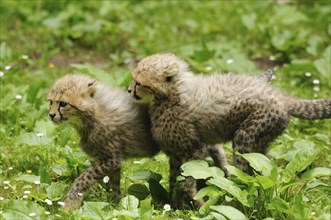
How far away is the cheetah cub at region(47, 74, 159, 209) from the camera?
7.22 meters

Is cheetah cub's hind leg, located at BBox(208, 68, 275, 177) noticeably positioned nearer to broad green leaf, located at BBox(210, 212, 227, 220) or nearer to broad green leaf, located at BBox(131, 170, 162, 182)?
broad green leaf, located at BBox(131, 170, 162, 182)

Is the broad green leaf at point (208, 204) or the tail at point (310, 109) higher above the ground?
the tail at point (310, 109)

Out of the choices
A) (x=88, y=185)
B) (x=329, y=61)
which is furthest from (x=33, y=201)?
(x=329, y=61)

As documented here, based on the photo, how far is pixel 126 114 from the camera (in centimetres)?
745

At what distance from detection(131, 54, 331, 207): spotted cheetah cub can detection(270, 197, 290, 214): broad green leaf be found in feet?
2.27

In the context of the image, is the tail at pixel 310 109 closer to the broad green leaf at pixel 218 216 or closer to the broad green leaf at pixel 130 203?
the broad green leaf at pixel 218 216

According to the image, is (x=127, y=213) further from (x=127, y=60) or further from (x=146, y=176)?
(x=127, y=60)

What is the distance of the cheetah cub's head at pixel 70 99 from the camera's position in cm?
721

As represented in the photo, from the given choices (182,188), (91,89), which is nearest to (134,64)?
(91,89)

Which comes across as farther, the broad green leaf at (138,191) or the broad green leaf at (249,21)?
the broad green leaf at (249,21)

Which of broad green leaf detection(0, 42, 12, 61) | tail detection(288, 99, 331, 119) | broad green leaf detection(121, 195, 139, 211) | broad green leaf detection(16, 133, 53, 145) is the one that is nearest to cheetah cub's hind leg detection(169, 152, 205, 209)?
broad green leaf detection(121, 195, 139, 211)

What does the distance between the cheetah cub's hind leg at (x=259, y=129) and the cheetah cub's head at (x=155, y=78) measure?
712 mm

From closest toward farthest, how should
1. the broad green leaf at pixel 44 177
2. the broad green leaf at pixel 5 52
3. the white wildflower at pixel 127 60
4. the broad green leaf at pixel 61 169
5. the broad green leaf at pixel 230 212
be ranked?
the broad green leaf at pixel 230 212, the broad green leaf at pixel 44 177, the broad green leaf at pixel 61 169, the broad green leaf at pixel 5 52, the white wildflower at pixel 127 60

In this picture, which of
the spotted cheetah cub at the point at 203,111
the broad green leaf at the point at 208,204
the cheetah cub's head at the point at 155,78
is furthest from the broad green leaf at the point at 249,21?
the broad green leaf at the point at 208,204
